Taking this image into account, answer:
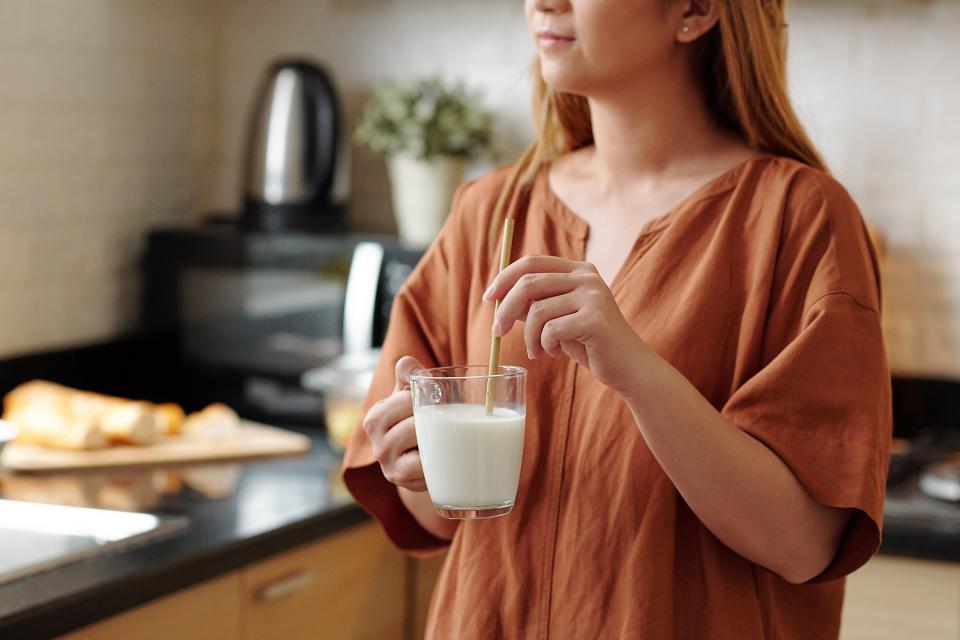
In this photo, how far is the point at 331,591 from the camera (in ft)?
6.40

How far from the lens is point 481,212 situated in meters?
1.30

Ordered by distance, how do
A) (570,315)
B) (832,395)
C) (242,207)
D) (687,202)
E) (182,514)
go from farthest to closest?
(242,207), (182,514), (687,202), (832,395), (570,315)

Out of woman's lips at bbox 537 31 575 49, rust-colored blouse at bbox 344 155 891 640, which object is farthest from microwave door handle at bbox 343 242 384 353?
woman's lips at bbox 537 31 575 49

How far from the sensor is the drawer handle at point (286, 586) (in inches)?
70.3

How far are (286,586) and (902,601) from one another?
1000 millimetres

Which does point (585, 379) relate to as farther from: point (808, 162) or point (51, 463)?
point (51, 463)

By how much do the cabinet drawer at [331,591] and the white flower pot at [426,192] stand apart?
0.77 metres

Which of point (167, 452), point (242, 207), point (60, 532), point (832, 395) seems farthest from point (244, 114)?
point (832, 395)

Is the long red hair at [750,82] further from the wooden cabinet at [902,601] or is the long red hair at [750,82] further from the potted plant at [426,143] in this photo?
the potted plant at [426,143]

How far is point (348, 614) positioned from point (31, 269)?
101cm

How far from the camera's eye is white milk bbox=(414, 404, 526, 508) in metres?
1.03

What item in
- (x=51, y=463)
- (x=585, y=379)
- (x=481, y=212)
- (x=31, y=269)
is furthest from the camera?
(x=31, y=269)

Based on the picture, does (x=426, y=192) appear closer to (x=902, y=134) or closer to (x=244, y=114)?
(x=244, y=114)

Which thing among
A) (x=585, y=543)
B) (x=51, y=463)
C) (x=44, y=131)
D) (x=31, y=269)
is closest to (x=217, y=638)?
(x=51, y=463)
